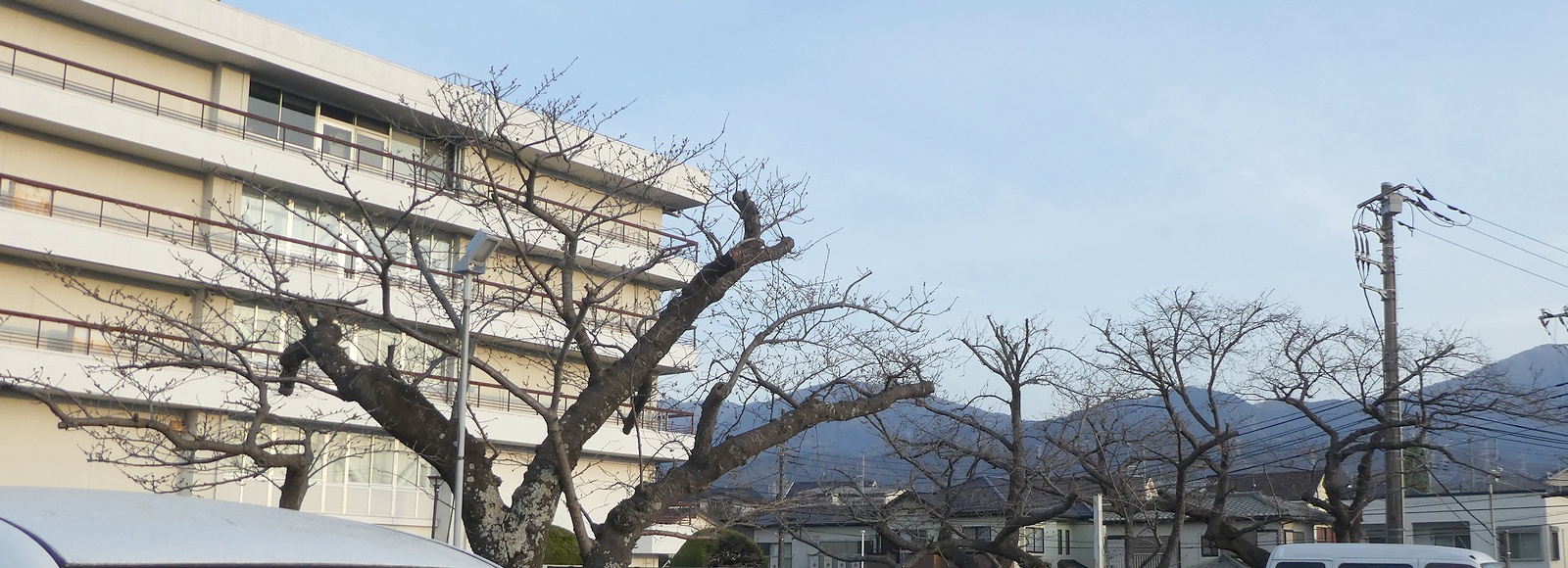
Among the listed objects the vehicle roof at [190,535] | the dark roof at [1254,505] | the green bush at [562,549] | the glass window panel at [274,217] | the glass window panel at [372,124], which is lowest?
the green bush at [562,549]

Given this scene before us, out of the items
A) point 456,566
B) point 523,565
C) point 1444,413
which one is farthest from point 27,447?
point 1444,413

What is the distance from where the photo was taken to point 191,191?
90.3 ft

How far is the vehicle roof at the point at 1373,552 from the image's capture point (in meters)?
15.2

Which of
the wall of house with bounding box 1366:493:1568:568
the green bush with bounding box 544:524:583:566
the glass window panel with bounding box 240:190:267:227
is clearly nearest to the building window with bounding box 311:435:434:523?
the green bush with bounding box 544:524:583:566

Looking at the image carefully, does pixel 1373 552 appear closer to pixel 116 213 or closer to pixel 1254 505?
pixel 116 213

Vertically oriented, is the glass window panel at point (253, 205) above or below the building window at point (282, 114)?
below

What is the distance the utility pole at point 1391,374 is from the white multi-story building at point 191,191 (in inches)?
542

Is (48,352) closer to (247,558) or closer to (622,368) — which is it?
(622,368)

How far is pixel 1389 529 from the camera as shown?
21.5m

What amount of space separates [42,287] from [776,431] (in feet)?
63.3

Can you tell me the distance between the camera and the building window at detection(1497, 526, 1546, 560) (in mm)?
48250

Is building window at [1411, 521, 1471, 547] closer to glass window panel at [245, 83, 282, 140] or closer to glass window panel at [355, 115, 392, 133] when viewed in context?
glass window panel at [355, 115, 392, 133]

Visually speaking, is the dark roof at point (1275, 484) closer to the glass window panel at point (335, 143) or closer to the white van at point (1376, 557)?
the white van at point (1376, 557)

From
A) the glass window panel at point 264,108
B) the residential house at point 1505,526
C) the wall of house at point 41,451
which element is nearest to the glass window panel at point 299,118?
the glass window panel at point 264,108
